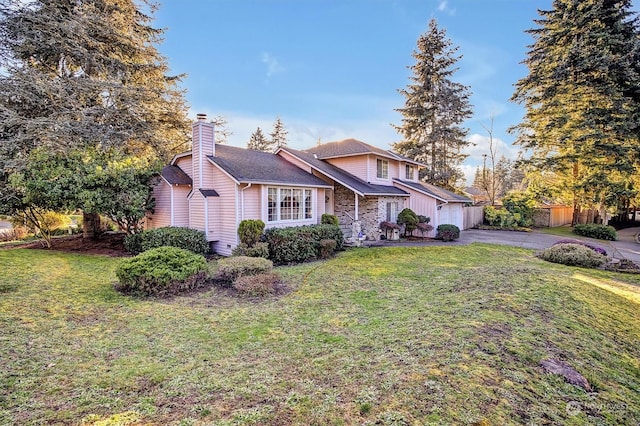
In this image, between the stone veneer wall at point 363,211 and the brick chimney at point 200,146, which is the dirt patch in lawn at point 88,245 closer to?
the brick chimney at point 200,146

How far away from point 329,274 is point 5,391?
729 centimetres

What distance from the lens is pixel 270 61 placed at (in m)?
17.4

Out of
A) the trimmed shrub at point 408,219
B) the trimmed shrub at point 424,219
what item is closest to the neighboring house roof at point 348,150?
the trimmed shrub at point 408,219

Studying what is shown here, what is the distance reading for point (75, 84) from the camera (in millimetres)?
13586

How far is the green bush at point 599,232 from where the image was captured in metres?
19.2

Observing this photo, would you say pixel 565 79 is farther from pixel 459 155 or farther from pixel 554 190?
pixel 459 155

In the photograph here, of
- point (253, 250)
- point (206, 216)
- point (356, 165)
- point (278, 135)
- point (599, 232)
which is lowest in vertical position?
point (253, 250)

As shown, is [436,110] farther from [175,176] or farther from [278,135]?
[175,176]

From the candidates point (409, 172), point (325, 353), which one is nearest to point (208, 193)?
point (325, 353)

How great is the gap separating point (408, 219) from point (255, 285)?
41.1 feet

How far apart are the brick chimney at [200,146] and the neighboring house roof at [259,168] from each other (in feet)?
1.14

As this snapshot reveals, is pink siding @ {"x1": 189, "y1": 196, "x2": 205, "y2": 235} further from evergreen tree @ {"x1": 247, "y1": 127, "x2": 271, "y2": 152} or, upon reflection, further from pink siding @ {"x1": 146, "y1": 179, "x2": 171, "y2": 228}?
evergreen tree @ {"x1": 247, "y1": 127, "x2": 271, "y2": 152}

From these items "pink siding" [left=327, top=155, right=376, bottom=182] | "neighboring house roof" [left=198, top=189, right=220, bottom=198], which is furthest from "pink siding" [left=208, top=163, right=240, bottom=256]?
"pink siding" [left=327, top=155, right=376, bottom=182]

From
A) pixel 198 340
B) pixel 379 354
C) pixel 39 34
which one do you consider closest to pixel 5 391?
pixel 198 340
